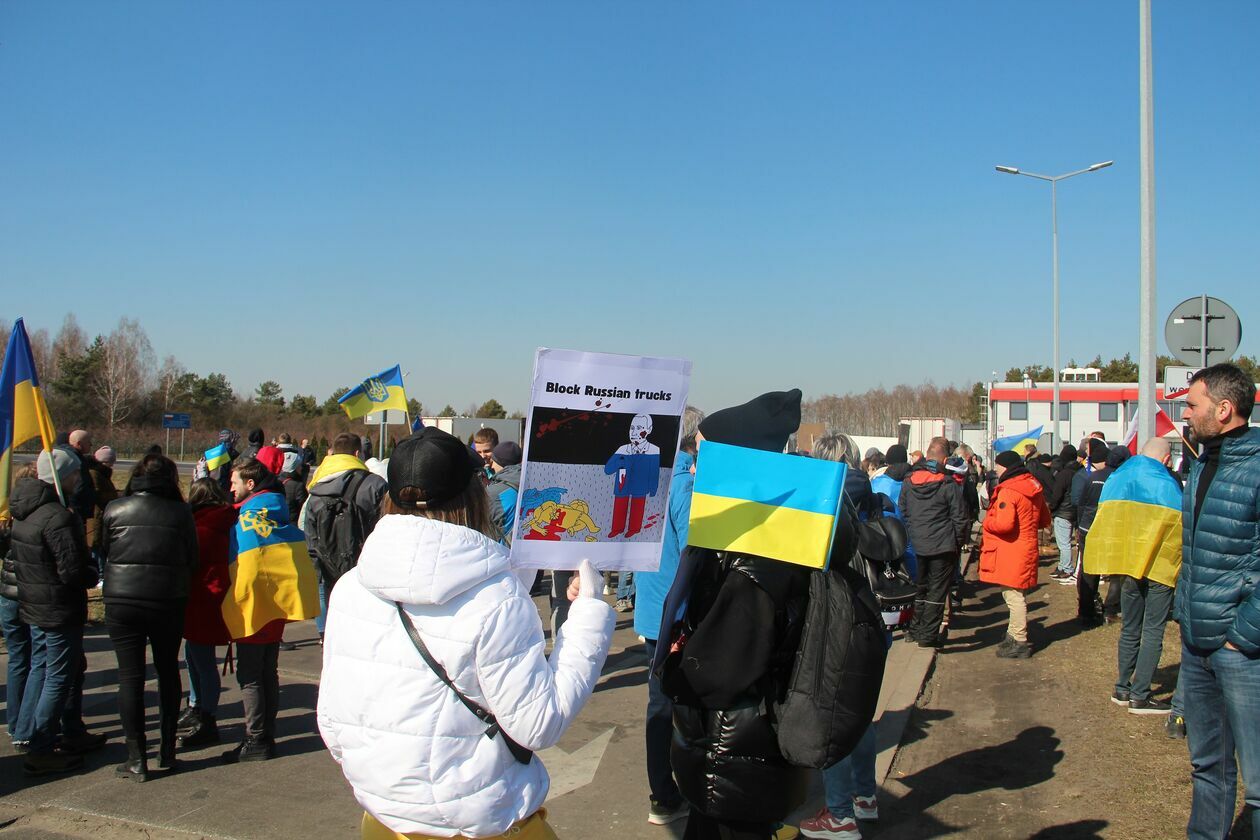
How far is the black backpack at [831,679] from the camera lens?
9.54 ft

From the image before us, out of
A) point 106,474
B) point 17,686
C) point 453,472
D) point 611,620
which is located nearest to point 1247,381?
point 611,620

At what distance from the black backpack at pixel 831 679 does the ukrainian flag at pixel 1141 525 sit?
4679mm

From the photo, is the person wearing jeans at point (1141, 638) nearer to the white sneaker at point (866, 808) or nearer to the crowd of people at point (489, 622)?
the crowd of people at point (489, 622)

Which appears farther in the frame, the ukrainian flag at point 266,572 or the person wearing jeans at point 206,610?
the person wearing jeans at point 206,610

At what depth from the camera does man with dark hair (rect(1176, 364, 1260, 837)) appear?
3625 millimetres

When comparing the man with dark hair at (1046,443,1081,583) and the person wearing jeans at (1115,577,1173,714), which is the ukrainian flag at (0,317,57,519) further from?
the man with dark hair at (1046,443,1081,583)

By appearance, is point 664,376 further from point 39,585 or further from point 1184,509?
point 39,585

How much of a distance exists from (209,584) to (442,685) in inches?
171

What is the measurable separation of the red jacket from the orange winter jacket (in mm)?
6438

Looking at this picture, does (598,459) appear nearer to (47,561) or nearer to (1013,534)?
(47,561)

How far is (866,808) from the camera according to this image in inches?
185

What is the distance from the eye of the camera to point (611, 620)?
2.64 metres

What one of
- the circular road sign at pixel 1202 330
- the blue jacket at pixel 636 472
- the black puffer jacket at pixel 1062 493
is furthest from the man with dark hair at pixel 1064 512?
the blue jacket at pixel 636 472

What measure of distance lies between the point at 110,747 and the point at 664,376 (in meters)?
5.14
